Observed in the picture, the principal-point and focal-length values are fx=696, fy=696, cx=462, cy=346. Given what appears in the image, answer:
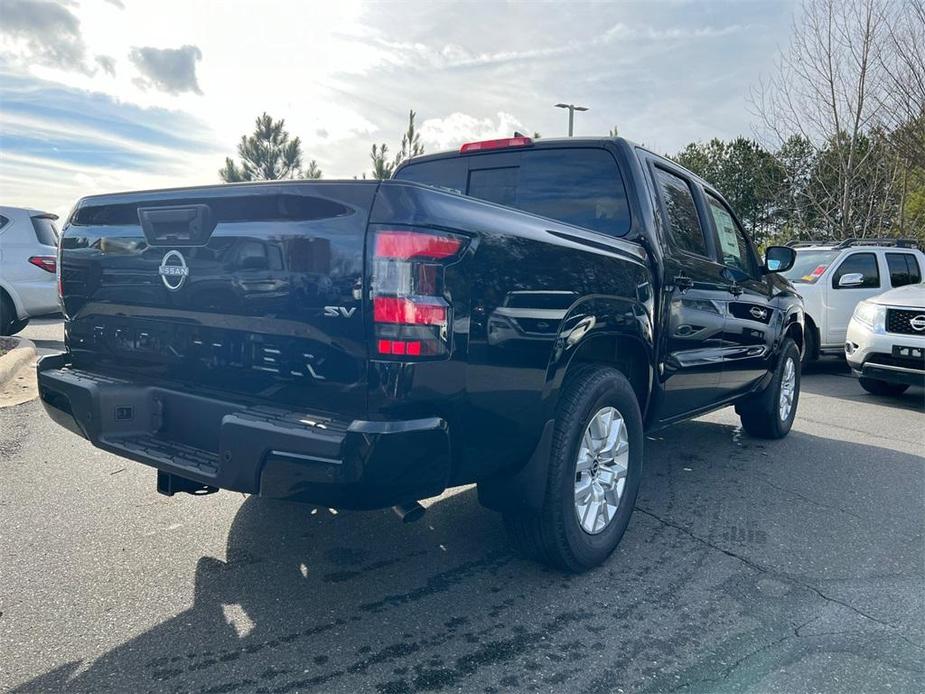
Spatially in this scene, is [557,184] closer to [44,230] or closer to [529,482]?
[529,482]

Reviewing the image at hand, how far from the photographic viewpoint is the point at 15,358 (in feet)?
21.7

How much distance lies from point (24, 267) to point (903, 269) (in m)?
Answer: 11.7

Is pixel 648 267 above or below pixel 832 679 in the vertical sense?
above

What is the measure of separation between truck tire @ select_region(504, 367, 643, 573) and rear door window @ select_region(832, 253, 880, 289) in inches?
302

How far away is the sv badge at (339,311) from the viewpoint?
2.18 metres

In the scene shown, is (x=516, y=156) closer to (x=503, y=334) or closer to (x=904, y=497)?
(x=503, y=334)

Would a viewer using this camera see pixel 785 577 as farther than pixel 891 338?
No

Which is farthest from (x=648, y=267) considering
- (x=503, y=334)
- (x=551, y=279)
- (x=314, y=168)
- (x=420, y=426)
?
(x=314, y=168)

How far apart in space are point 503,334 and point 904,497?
336cm

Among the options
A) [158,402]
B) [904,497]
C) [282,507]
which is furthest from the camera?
[904,497]

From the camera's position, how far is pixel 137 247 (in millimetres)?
2752

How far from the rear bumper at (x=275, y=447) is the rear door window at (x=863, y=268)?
29.6ft

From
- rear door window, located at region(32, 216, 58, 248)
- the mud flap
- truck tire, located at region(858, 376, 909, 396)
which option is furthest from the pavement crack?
rear door window, located at region(32, 216, 58, 248)

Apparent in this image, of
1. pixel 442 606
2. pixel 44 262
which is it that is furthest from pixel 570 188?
pixel 44 262
